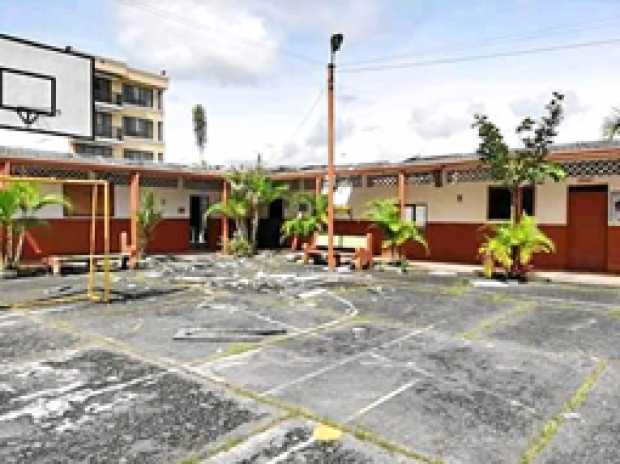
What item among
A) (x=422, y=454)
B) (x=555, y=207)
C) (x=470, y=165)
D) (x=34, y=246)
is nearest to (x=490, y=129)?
(x=470, y=165)

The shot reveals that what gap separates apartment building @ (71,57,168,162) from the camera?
42781mm

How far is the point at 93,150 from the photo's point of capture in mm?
42562

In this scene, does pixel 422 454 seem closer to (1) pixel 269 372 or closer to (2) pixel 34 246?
(1) pixel 269 372

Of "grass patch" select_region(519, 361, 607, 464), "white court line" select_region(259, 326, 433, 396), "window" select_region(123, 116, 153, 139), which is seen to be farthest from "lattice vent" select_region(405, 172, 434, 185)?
"window" select_region(123, 116, 153, 139)

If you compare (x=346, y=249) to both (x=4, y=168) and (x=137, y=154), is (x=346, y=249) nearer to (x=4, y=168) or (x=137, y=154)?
(x=4, y=168)

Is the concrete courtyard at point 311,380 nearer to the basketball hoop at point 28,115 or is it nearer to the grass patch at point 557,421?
the grass patch at point 557,421

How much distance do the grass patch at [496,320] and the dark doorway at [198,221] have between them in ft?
47.8

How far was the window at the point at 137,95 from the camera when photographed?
4562 centimetres

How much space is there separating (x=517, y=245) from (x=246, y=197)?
9778mm

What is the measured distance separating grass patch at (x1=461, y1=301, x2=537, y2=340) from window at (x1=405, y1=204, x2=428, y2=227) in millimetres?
7410

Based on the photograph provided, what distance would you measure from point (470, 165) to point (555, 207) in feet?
8.48

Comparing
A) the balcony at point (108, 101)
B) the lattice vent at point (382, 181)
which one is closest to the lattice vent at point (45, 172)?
the lattice vent at point (382, 181)

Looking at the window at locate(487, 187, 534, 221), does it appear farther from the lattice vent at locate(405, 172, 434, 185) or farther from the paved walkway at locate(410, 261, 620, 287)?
the lattice vent at locate(405, 172, 434, 185)

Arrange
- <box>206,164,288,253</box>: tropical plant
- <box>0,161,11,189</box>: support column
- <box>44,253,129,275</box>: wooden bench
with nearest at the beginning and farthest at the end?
<box>0,161,11,189</box>: support column → <box>44,253,129,275</box>: wooden bench → <box>206,164,288,253</box>: tropical plant
